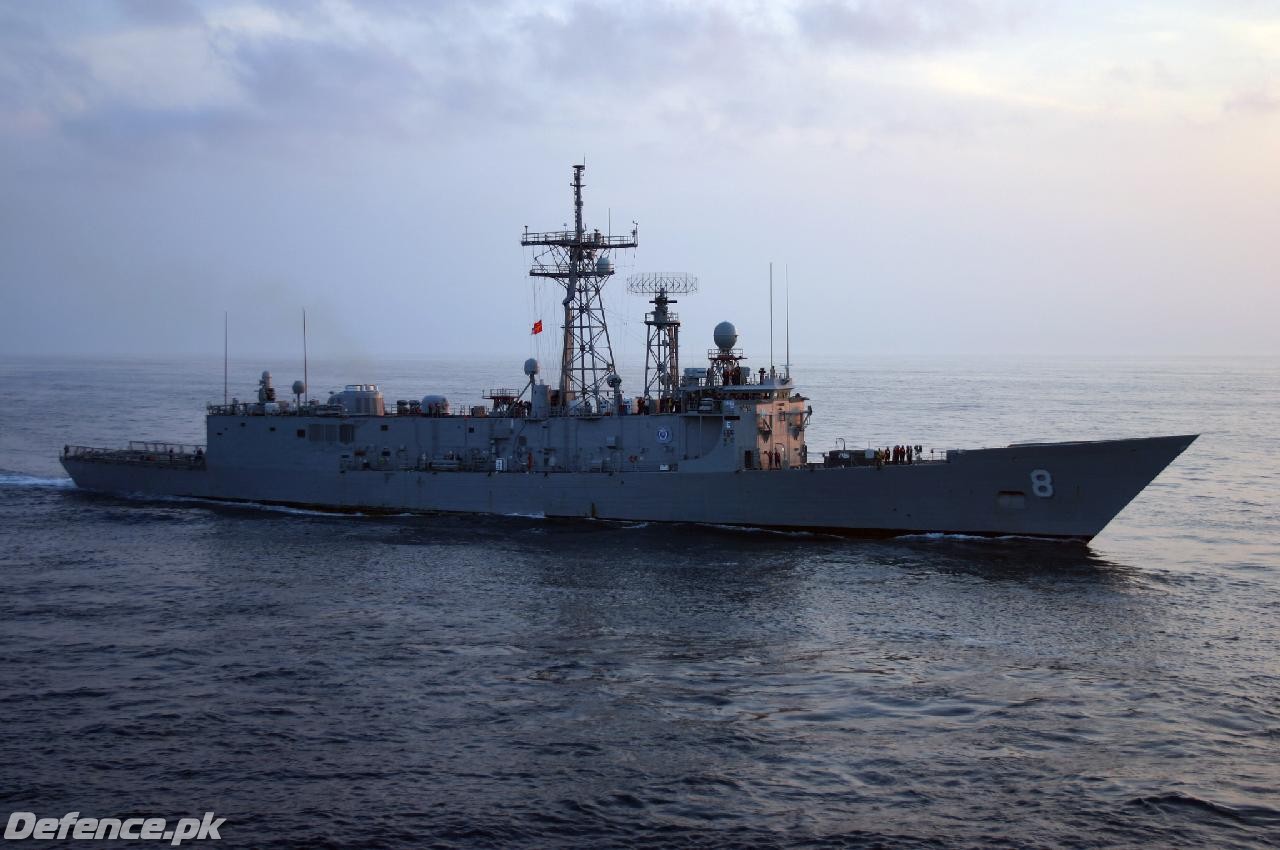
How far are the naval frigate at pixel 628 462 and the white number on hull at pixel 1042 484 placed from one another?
0.11ft

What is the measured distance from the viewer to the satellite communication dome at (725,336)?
35.4 m

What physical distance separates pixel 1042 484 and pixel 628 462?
41.2 feet

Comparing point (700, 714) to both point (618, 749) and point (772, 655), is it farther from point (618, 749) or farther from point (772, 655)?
point (772, 655)

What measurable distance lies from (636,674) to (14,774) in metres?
9.99

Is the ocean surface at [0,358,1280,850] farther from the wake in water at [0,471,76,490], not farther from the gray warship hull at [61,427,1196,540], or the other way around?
the wake in water at [0,471,76,490]

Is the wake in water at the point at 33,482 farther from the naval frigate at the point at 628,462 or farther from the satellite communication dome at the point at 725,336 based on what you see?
the satellite communication dome at the point at 725,336

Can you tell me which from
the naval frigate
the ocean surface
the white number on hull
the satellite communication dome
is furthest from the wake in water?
the white number on hull

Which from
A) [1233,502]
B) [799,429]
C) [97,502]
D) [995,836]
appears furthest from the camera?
[97,502]

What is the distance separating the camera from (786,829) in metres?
14.5

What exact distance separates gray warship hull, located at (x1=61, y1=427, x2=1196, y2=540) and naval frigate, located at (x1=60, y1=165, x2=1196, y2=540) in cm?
5

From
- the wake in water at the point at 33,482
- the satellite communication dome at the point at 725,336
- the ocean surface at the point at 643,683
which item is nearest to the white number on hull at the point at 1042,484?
the ocean surface at the point at 643,683

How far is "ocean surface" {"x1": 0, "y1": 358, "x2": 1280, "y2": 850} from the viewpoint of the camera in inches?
590

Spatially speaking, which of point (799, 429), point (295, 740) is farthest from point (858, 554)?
point (295, 740)

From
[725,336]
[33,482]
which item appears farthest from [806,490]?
[33,482]
